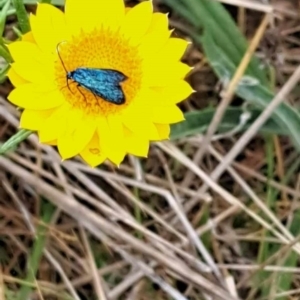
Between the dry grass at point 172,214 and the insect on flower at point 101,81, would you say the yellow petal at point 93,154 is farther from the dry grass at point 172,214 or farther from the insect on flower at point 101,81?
the dry grass at point 172,214

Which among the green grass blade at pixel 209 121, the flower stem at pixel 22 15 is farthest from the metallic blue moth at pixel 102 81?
the green grass blade at pixel 209 121

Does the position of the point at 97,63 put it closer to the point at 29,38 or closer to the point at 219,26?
the point at 29,38

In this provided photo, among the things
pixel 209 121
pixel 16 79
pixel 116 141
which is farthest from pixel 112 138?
pixel 209 121

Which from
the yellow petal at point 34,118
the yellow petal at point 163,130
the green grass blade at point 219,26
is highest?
the yellow petal at point 34,118

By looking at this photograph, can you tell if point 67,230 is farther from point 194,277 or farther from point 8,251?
point 194,277

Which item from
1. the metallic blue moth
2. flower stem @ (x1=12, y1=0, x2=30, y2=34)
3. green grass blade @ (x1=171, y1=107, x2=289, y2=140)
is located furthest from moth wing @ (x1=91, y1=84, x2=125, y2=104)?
green grass blade @ (x1=171, y1=107, x2=289, y2=140)

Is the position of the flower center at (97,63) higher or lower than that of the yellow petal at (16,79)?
lower

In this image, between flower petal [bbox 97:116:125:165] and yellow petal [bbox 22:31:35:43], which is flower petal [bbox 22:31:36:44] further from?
flower petal [bbox 97:116:125:165]
